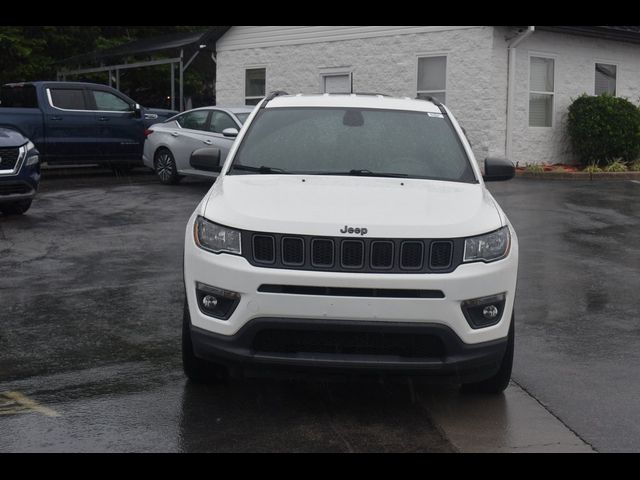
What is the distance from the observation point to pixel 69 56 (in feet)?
109

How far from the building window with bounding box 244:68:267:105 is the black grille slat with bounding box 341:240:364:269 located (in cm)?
1927

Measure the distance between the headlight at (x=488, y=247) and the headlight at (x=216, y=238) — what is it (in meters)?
1.24

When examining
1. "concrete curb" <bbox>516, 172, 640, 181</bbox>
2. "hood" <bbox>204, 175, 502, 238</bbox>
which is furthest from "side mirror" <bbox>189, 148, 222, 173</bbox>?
"concrete curb" <bbox>516, 172, 640, 181</bbox>

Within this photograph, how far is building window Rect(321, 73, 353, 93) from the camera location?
22.2 m

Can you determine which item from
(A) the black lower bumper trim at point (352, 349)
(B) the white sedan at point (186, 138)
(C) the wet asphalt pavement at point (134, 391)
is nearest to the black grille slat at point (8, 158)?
(C) the wet asphalt pavement at point (134, 391)

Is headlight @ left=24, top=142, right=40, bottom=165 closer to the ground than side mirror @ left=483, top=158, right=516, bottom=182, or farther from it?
closer to the ground

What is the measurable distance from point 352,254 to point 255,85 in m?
19.6

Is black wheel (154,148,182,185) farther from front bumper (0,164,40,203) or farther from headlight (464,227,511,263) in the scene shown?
headlight (464,227,511,263)

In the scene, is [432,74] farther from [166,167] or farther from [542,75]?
[166,167]

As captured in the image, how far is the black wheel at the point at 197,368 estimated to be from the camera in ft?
18.3

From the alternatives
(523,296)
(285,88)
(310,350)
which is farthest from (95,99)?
(310,350)

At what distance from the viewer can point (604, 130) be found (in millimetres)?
20172

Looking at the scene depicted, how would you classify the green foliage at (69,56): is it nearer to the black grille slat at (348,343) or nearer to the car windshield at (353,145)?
the car windshield at (353,145)

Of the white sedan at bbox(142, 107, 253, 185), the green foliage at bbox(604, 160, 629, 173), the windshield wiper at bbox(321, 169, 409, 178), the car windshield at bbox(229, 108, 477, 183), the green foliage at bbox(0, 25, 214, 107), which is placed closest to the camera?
the windshield wiper at bbox(321, 169, 409, 178)
